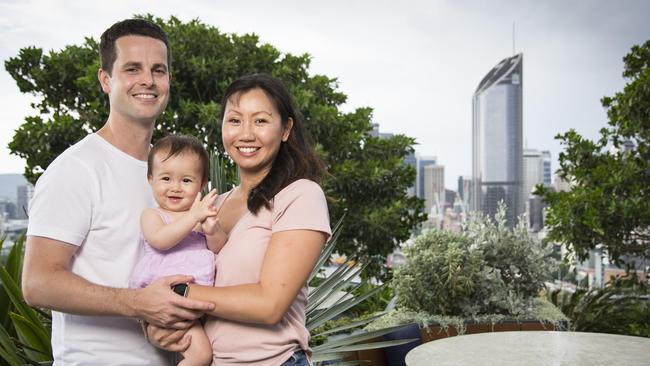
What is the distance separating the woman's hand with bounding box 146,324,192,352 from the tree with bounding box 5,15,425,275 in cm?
512

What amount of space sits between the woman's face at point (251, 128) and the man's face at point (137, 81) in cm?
32

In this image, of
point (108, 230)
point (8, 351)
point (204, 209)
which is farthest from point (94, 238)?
point (8, 351)

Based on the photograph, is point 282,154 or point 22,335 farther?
point 22,335

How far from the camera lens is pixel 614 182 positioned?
6.50 m

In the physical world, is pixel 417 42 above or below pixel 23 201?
above

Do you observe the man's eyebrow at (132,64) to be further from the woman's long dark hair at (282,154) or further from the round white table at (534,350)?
the round white table at (534,350)

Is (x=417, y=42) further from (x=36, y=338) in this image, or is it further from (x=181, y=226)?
(x=181, y=226)

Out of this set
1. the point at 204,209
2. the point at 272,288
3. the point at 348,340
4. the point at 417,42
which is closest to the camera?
the point at 272,288

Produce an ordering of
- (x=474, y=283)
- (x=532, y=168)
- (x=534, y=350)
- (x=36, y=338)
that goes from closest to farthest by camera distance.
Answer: (x=36, y=338) < (x=534, y=350) < (x=474, y=283) < (x=532, y=168)

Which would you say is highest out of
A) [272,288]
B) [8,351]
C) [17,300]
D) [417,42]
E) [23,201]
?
[417,42]

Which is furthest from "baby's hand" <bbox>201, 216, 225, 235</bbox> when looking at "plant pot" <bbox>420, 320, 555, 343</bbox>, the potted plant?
"plant pot" <bbox>420, 320, 555, 343</bbox>

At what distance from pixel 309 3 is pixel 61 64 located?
575 cm

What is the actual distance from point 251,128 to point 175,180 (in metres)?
0.27

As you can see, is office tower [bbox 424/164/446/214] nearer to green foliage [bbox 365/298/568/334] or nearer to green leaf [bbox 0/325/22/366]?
green foliage [bbox 365/298/568/334]
